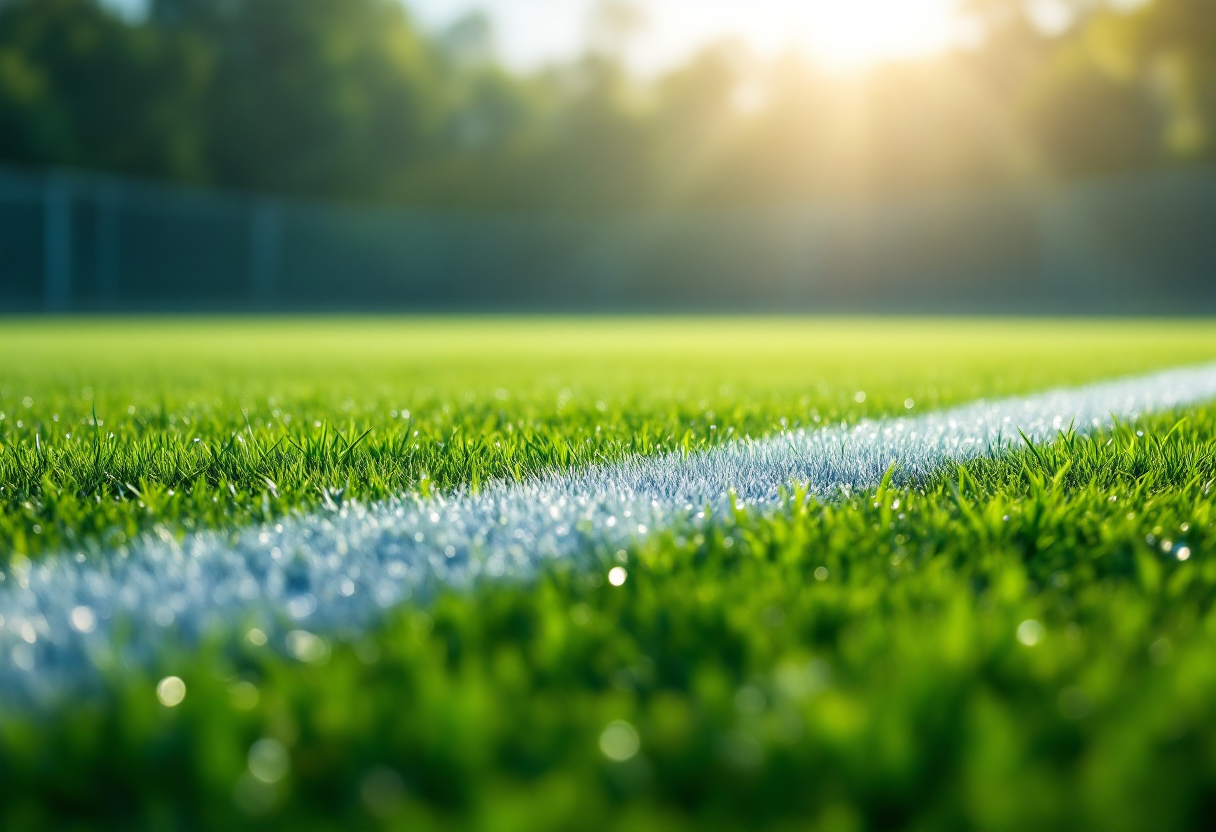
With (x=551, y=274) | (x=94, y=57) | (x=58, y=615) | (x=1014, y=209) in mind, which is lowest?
(x=58, y=615)

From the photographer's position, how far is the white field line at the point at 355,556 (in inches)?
39.8

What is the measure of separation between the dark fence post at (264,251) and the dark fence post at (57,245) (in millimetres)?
4232

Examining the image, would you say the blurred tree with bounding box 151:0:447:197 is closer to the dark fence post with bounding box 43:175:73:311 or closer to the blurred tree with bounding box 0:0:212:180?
the blurred tree with bounding box 0:0:212:180

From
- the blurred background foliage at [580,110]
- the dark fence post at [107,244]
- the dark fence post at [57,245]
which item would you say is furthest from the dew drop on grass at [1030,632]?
the blurred background foliage at [580,110]

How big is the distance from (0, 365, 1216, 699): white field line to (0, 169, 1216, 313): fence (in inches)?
852

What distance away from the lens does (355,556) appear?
4.26 ft

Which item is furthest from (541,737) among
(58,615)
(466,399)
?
(466,399)

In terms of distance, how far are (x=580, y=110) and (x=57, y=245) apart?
16408 mm

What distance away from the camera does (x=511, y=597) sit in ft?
3.68

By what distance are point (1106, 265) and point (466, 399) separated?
2113 cm

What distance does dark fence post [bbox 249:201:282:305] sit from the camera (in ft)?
78.2

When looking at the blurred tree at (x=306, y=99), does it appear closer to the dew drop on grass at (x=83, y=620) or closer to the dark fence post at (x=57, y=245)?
the dark fence post at (x=57, y=245)

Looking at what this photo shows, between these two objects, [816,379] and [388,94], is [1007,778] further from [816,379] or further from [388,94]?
[388,94]

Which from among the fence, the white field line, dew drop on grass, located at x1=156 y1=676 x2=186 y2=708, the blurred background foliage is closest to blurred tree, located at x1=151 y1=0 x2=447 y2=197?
the blurred background foliage
